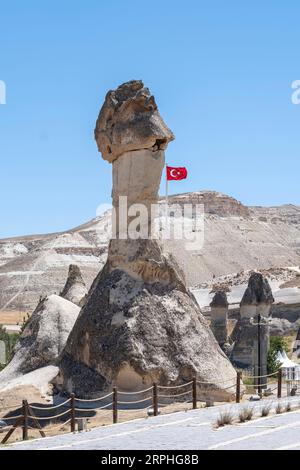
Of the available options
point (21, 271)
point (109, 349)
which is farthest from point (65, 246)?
point (109, 349)

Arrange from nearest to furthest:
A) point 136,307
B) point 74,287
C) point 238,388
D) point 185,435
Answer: point 185,435 → point 238,388 → point 136,307 → point 74,287

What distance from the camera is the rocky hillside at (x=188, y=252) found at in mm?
117088

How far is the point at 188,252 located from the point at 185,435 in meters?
127

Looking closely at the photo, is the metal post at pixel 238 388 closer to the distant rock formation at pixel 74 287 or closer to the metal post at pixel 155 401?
the metal post at pixel 155 401

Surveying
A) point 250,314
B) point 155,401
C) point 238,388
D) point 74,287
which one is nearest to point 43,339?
point 74,287

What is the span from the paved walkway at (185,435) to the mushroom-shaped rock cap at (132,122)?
20.2 feet

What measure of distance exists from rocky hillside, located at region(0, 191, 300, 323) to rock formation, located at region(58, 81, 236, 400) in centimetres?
8558

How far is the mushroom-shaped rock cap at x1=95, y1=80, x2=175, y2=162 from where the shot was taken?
65.7ft

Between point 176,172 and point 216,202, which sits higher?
point 216,202

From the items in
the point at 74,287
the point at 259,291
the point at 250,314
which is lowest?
the point at 250,314

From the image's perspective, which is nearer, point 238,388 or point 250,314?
point 238,388

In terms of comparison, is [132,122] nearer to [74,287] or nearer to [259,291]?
[74,287]

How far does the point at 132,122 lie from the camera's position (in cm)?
2014
